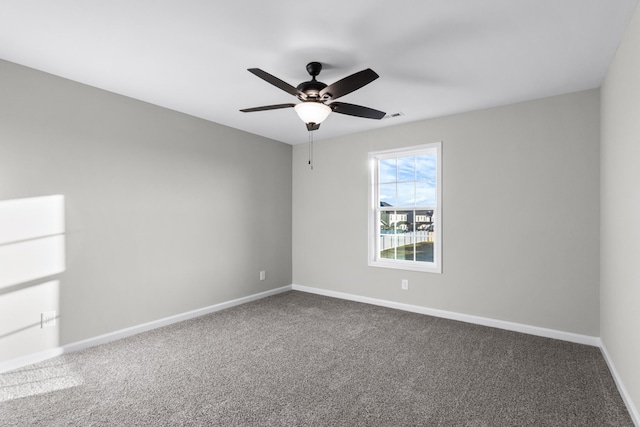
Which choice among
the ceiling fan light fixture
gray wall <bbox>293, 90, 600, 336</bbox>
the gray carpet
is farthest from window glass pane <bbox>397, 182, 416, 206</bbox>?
the ceiling fan light fixture

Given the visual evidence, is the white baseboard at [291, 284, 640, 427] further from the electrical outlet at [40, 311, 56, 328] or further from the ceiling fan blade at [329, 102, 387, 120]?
the electrical outlet at [40, 311, 56, 328]

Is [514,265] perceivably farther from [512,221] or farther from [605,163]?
[605,163]

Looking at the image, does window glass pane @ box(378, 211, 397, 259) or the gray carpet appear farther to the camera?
window glass pane @ box(378, 211, 397, 259)

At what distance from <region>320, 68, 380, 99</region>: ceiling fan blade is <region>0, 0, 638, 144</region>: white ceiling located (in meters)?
0.31

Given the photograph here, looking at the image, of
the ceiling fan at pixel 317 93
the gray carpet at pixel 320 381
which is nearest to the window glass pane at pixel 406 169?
the ceiling fan at pixel 317 93

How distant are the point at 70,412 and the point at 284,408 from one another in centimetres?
136

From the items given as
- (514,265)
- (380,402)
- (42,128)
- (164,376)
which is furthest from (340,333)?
(42,128)

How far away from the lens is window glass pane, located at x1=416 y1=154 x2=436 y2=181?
4344 mm

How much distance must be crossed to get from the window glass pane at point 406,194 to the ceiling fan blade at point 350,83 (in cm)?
232

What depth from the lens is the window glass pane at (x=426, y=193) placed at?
171 inches

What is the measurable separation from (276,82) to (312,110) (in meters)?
0.40

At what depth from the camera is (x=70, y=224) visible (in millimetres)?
3078

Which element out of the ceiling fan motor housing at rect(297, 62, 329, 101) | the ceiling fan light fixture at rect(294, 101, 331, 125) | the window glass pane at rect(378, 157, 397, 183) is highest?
the ceiling fan motor housing at rect(297, 62, 329, 101)

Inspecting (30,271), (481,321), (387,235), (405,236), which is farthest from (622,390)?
(30,271)
